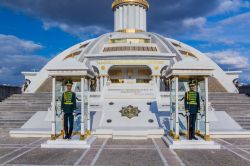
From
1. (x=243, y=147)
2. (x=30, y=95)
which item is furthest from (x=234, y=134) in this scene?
(x=30, y=95)

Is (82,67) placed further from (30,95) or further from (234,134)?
(30,95)

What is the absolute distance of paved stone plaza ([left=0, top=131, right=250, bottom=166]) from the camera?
7227 millimetres

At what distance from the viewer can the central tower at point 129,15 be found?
3875 cm

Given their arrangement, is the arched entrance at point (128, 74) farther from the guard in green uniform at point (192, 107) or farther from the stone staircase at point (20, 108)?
the guard in green uniform at point (192, 107)

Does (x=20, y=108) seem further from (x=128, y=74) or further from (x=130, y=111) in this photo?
(x=128, y=74)

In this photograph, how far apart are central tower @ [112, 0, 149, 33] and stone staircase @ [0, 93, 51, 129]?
70.6ft

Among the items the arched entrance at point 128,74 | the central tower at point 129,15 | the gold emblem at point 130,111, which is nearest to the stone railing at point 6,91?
the arched entrance at point 128,74

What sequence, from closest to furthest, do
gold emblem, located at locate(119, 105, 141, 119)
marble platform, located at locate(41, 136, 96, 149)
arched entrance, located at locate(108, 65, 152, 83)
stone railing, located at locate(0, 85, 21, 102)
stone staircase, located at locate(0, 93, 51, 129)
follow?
marble platform, located at locate(41, 136, 96, 149), gold emblem, located at locate(119, 105, 141, 119), stone staircase, located at locate(0, 93, 51, 129), stone railing, located at locate(0, 85, 21, 102), arched entrance, located at locate(108, 65, 152, 83)

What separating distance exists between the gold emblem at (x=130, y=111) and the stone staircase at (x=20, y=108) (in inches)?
210

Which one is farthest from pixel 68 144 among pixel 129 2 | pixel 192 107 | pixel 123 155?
pixel 129 2

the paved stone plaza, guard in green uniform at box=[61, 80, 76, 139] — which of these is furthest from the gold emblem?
guard in green uniform at box=[61, 80, 76, 139]

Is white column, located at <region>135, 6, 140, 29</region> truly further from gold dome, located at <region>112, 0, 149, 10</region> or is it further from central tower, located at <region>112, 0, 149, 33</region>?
gold dome, located at <region>112, 0, 149, 10</region>

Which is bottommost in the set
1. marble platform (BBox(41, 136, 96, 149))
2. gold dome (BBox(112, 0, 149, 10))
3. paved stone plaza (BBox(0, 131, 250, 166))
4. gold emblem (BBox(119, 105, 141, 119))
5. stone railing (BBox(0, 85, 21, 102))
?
paved stone plaza (BBox(0, 131, 250, 166))

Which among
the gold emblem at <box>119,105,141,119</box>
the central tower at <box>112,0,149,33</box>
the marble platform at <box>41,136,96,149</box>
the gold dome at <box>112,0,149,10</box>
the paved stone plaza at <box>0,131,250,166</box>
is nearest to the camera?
the paved stone plaza at <box>0,131,250,166</box>
